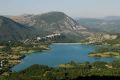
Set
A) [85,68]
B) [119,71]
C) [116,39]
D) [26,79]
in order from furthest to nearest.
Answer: [116,39]
[85,68]
[119,71]
[26,79]

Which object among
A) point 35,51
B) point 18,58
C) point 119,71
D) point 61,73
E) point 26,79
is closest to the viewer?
point 26,79

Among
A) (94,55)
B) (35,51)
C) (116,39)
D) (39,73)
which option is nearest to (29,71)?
(39,73)

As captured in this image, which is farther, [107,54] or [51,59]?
[107,54]

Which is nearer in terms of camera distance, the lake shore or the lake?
the lake

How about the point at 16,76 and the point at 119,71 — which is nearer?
the point at 16,76

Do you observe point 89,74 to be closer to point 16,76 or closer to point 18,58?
point 16,76

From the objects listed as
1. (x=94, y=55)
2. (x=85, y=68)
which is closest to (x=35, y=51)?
(x=94, y=55)

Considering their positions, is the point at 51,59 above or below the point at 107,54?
above

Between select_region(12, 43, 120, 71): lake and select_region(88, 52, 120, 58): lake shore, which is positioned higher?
select_region(12, 43, 120, 71): lake

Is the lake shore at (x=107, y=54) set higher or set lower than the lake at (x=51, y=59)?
lower

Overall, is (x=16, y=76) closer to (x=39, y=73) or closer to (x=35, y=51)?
(x=39, y=73)

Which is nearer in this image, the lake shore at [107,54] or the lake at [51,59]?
the lake at [51,59]
